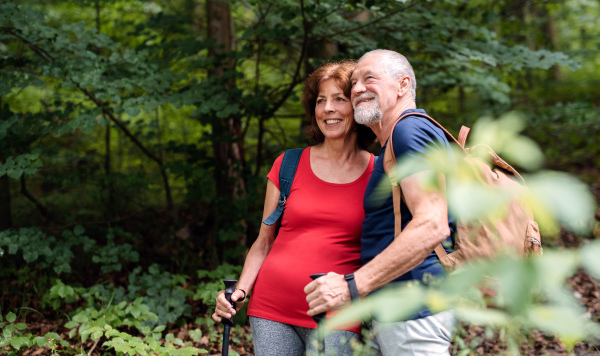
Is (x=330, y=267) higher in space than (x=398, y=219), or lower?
lower

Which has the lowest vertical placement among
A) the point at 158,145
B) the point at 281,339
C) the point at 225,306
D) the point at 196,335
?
Answer: the point at 196,335

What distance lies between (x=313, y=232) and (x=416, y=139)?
0.74 meters

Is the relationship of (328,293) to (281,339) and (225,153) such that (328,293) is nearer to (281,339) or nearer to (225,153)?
(281,339)

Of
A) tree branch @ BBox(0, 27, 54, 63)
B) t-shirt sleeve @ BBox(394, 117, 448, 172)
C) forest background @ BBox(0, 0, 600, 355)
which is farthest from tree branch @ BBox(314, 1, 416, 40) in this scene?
tree branch @ BBox(0, 27, 54, 63)

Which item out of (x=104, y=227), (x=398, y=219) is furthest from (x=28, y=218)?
(x=398, y=219)

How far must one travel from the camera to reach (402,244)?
153 centimetres

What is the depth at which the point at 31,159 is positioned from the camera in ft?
11.0

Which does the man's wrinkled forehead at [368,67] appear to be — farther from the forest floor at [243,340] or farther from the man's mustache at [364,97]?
the forest floor at [243,340]

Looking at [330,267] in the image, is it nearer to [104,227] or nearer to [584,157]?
[104,227]

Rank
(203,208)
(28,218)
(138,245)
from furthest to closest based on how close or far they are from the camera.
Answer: (203,208) → (138,245) → (28,218)

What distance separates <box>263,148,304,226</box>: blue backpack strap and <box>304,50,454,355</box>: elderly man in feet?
1.70

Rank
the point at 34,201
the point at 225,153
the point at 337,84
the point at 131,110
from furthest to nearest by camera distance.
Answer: the point at 225,153 → the point at 34,201 → the point at 131,110 → the point at 337,84

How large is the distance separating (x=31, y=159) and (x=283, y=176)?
231 centimetres

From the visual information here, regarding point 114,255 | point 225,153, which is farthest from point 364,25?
point 114,255
